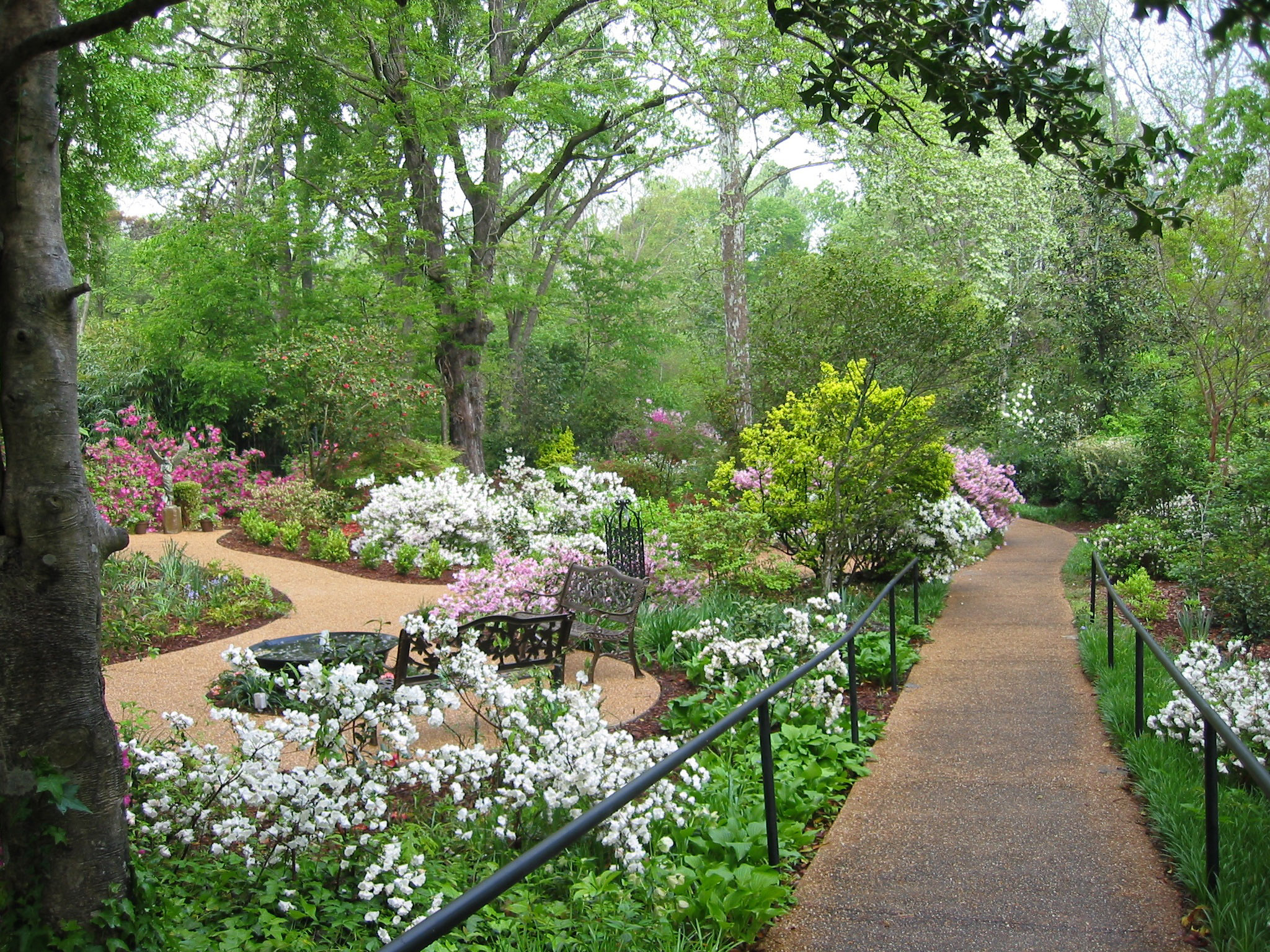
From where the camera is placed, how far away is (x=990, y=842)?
396 centimetres


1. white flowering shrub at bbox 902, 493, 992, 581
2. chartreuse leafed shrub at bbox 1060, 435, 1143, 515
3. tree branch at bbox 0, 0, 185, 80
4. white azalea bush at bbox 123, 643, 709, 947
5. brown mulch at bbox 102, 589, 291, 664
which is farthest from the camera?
chartreuse leafed shrub at bbox 1060, 435, 1143, 515

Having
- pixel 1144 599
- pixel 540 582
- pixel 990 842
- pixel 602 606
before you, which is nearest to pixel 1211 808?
pixel 990 842

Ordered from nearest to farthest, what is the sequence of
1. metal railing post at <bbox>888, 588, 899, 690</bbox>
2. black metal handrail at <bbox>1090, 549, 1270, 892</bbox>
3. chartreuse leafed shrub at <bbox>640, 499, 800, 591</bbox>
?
black metal handrail at <bbox>1090, 549, 1270, 892</bbox> → metal railing post at <bbox>888, 588, 899, 690</bbox> → chartreuse leafed shrub at <bbox>640, 499, 800, 591</bbox>

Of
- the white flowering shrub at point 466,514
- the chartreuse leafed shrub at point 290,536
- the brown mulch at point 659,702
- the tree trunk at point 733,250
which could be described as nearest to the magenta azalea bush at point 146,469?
the chartreuse leafed shrub at point 290,536

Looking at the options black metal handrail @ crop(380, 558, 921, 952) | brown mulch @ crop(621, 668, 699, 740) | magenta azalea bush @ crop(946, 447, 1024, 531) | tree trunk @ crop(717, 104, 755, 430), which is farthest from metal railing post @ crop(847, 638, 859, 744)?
tree trunk @ crop(717, 104, 755, 430)

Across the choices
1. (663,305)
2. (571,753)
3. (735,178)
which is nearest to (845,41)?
(571,753)

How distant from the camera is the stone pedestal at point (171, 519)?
13391 mm

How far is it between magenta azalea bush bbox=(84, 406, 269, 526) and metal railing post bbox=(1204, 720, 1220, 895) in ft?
39.0

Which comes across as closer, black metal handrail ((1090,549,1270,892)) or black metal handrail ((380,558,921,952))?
black metal handrail ((380,558,921,952))

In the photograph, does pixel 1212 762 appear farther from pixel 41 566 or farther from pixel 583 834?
pixel 41 566

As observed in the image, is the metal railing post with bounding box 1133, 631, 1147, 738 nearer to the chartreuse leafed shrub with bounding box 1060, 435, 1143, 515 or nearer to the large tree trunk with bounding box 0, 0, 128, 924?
the large tree trunk with bounding box 0, 0, 128, 924

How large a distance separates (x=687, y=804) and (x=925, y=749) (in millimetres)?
1833

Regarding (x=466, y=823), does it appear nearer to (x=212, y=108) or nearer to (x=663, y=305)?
(x=212, y=108)

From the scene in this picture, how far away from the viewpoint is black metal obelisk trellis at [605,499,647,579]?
365 inches
